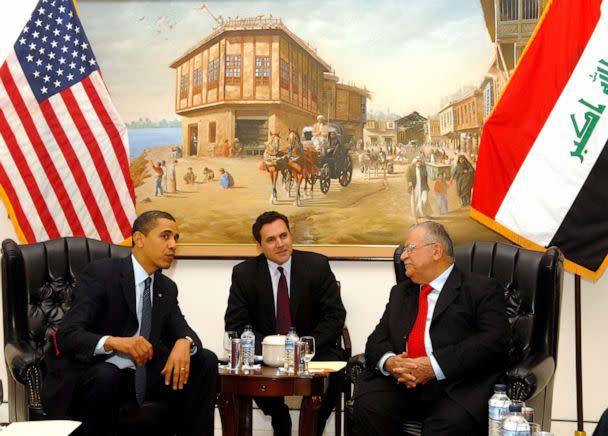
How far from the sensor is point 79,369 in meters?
4.31

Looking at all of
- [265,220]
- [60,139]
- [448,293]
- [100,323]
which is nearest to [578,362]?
[448,293]

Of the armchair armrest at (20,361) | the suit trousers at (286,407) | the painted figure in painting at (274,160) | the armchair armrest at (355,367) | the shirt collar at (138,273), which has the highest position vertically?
the painted figure in painting at (274,160)

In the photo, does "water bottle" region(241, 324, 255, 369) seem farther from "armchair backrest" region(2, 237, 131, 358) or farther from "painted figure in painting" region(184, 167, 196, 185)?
"painted figure in painting" region(184, 167, 196, 185)

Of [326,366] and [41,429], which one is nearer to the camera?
[41,429]

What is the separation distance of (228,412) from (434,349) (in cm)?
111

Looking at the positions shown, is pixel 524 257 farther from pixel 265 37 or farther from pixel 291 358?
pixel 265 37

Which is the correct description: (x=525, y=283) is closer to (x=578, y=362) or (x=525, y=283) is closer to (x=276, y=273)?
(x=578, y=362)

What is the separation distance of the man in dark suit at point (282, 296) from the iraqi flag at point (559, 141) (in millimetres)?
1132

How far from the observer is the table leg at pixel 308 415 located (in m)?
4.50

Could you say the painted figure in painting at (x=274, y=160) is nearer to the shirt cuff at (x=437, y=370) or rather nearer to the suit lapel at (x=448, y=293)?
the suit lapel at (x=448, y=293)

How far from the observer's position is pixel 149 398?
445cm

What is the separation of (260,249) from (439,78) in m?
1.63

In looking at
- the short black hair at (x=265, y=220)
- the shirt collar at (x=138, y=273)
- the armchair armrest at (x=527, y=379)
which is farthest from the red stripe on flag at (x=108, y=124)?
the armchair armrest at (x=527, y=379)

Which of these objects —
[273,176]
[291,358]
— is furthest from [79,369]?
[273,176]
